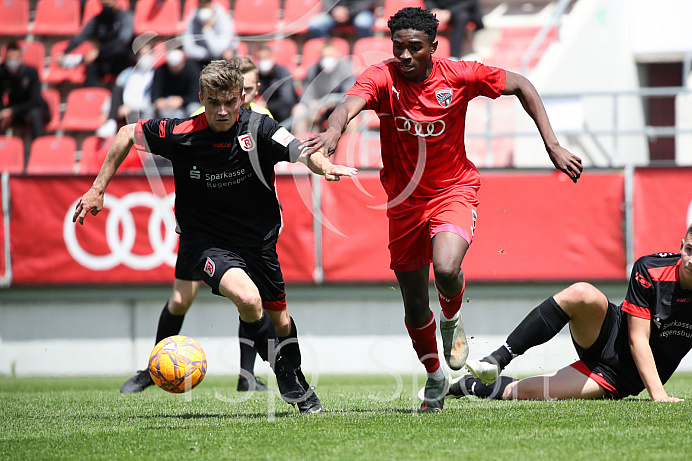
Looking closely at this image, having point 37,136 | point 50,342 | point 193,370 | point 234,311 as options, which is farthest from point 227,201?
point 37,136

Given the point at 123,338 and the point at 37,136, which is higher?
the point at 37,136

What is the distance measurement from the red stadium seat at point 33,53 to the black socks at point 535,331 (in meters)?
10.6

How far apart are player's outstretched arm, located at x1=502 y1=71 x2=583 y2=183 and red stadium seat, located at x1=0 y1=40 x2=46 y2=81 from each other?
10.3m

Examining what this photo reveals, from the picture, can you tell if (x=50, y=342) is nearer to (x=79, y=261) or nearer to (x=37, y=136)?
(x=79, y=261)

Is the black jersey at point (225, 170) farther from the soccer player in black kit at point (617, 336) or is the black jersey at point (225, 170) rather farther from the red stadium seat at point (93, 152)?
the red stadium seat at point (93, 152)

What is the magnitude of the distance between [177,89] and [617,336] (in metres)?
8.07

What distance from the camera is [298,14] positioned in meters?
14.1

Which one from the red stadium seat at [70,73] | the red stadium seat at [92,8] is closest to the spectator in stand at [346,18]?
the red stadium seat at [92,8]

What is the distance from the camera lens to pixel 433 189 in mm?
5629

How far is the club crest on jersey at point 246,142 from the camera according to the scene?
5559mm

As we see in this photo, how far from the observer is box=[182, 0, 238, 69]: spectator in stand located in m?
12.6

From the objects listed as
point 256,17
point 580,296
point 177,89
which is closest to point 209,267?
point 580,296

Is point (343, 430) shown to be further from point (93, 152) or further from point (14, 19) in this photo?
point (14, 19)

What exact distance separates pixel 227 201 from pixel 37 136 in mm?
8403
